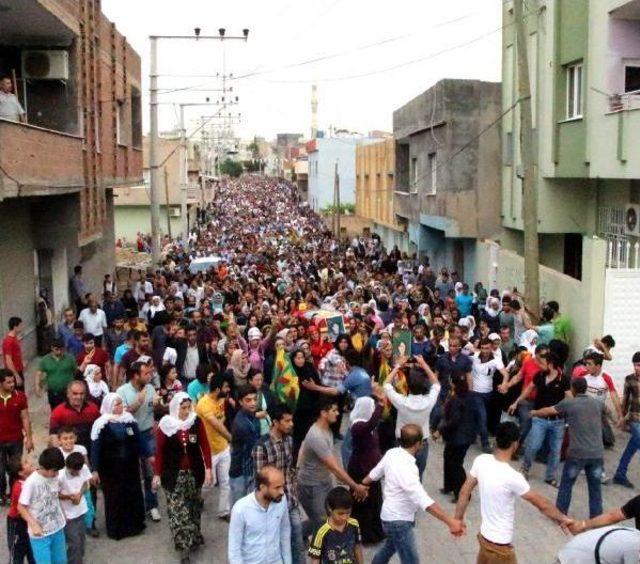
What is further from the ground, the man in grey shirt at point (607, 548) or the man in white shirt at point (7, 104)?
the man in white shirt at point (7, 104)

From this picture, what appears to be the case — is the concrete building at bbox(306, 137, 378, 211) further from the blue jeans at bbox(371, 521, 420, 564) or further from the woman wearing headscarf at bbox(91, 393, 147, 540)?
the blue jeans at bbox(371, 521, 420, 564)

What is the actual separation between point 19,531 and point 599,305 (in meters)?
9.10

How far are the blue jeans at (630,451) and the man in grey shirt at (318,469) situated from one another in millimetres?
3489

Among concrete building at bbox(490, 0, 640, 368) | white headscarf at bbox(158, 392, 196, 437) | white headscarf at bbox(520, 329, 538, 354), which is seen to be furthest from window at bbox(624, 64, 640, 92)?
white headscarf at bbox(158, 392, 196, 437)

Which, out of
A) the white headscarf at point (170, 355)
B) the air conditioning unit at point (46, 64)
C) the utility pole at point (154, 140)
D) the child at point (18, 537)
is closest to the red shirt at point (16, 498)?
the child at point (18, 537)

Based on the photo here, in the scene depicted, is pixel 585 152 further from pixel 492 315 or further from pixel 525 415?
pixel 525 415

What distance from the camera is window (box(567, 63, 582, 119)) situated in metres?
17.0

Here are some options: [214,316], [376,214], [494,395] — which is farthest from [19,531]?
[376,214]

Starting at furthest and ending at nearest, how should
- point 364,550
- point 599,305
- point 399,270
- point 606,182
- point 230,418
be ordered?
1. point 399,270
2. point 606,182
3. point 599,305
4. point 230,418
5. point 364,550

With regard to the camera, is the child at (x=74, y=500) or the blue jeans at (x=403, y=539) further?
the child at (x=74, y=500)

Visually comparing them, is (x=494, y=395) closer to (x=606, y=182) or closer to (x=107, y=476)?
(x=107, y=476)

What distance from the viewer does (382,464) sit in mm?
6344

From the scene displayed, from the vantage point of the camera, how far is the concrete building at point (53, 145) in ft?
44.0

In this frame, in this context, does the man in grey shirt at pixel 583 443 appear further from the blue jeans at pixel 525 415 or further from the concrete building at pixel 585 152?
the concrete building at pixel 585 152
